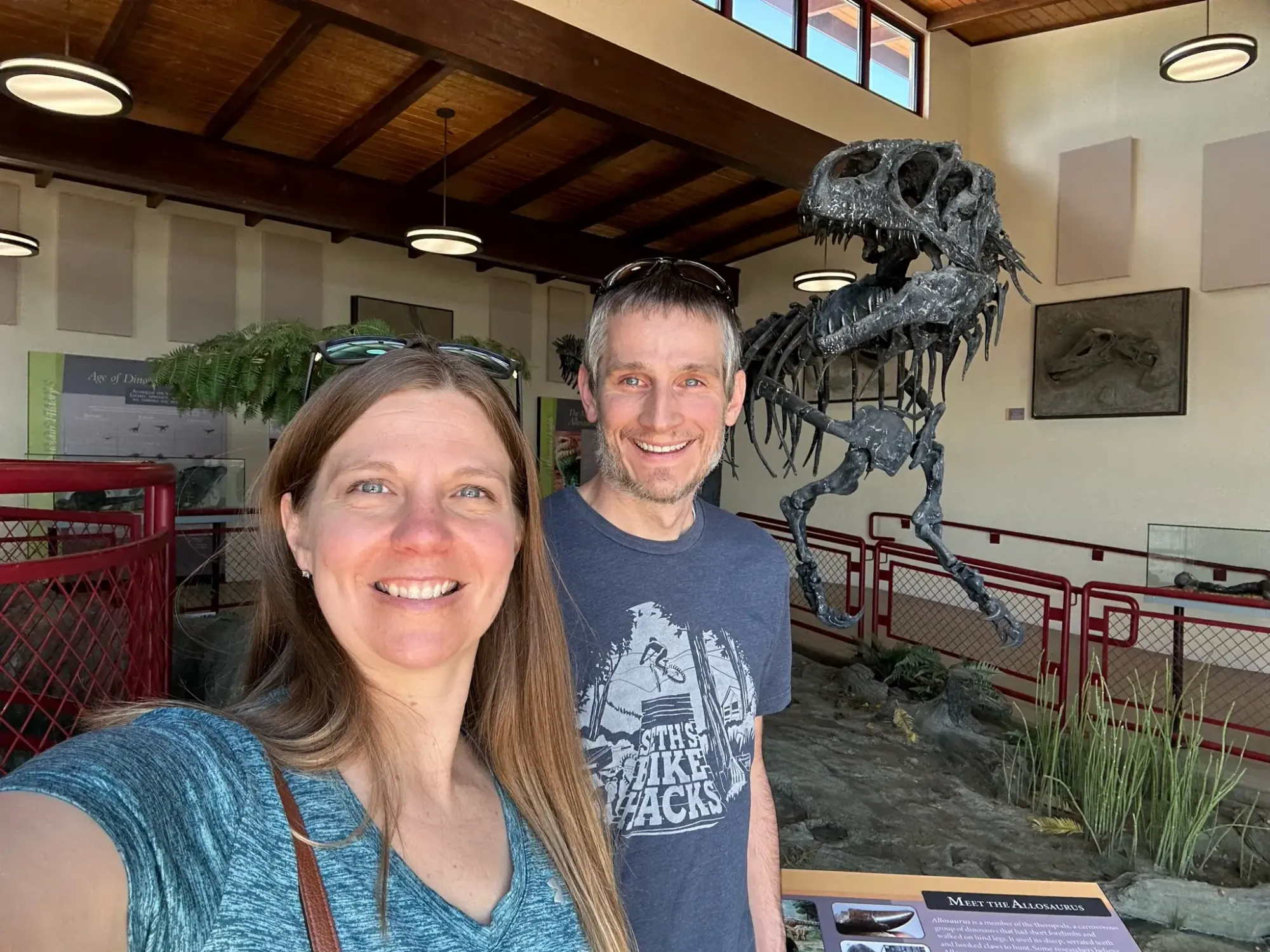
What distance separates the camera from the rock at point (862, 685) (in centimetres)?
554

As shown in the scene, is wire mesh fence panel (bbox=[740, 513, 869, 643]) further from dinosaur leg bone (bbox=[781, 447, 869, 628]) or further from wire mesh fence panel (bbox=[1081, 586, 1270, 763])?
dinosaur leg bone (bbox=[781, 447, 869, 628])

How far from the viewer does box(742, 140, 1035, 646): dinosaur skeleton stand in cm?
328

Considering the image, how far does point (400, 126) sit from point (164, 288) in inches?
132

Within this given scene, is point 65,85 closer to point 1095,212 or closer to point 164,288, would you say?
point 164,288

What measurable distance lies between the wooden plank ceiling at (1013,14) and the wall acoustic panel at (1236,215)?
1530 mm

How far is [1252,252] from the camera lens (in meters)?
6.64

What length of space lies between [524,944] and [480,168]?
8.57m

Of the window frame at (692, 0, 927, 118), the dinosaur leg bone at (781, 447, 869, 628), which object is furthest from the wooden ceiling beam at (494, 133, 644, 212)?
the dinosaur leg bone at (781, 447, 869, 628)

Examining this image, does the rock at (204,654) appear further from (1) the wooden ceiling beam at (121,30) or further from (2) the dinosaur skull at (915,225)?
(1) the wooden ceiling beam at (121,30)

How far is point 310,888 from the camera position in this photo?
62 centimetres

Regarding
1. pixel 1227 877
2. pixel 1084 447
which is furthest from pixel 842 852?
pixel 1084 447

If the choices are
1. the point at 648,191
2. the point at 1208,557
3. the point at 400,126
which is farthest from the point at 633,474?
the point at 648,191

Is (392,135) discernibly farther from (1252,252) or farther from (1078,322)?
(1252,252)

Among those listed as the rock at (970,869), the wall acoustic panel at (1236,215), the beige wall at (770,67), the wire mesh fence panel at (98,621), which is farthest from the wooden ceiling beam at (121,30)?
the wall acoustic panel at (1236,215)
